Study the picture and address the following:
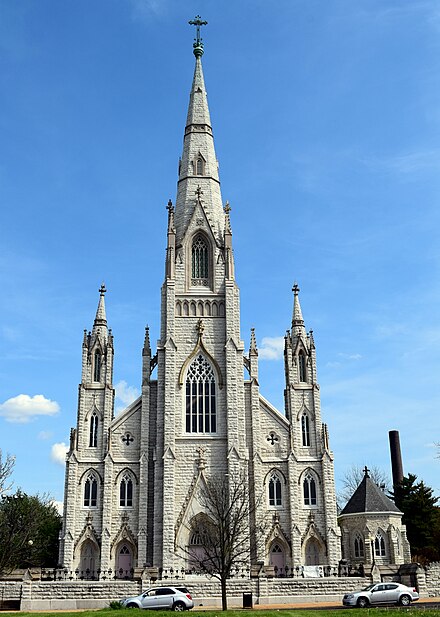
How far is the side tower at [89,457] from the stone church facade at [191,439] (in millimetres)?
72

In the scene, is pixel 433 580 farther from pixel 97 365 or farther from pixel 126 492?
pixel 97 365

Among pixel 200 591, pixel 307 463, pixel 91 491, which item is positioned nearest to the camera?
pixel 200 591

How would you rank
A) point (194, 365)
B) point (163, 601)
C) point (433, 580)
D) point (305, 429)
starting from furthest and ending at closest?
point (305, 429), point (194, 365), point (433, 580), point (163, 601)

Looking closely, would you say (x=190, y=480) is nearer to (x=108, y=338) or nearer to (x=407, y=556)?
(x=108, y=338)

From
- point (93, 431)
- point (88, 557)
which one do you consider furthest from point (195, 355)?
point (88, 557)

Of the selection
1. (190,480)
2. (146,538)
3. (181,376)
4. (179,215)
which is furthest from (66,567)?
(179,215)

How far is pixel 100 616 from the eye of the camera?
2623 cm

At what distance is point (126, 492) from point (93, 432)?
15.7ft

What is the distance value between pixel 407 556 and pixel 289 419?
12.2 metres

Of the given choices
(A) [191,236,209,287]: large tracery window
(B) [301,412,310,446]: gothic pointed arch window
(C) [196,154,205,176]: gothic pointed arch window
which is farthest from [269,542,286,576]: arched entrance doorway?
(C) [196,154,205,176]: gothic pointed arch window

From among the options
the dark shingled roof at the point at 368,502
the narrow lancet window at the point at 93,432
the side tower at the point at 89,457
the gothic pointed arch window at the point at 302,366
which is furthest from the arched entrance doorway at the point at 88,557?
the gothic pointed arch window at the point at 302,366

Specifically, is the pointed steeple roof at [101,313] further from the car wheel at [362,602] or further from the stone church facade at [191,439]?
the car wheel at [362,602]

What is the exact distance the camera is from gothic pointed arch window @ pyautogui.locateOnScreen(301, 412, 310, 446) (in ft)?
168

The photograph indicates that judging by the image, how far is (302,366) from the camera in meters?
53.1
